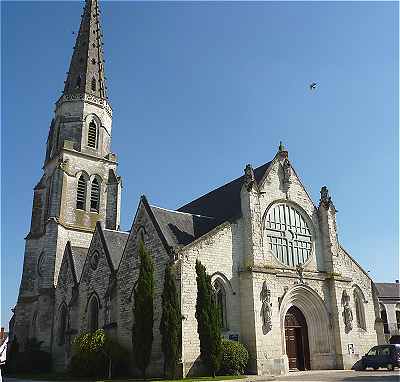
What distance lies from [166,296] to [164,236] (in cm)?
400

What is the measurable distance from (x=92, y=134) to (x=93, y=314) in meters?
18.5

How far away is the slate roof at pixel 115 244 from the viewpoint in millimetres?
29062

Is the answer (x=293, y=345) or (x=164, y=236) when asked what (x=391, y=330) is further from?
(x=164, y=236)

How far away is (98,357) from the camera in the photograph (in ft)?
75.0

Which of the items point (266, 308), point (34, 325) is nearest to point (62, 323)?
point (34, 325)

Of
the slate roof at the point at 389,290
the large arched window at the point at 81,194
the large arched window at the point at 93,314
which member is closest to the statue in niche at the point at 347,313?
the large arched window at the point at 93,314

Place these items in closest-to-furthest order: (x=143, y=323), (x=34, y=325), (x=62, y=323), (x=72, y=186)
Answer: (x=143, y=323) → (x=62, y=323) → (x=34, y=325) → (x=72, y=186)

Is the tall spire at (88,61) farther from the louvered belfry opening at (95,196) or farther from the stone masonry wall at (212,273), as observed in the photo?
the stone masonry wall at (212,273)

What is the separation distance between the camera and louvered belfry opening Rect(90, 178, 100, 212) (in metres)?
39.0

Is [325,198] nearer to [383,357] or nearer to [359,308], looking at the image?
[359,308]

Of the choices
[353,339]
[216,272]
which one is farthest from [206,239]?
[353,339]

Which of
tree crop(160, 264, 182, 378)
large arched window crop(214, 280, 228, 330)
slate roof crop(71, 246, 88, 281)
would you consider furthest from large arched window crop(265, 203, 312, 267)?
slate roof crop(71, 246, 88, 281)

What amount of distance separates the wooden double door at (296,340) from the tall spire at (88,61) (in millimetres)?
28100

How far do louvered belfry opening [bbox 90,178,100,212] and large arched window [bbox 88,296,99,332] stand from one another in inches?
441
